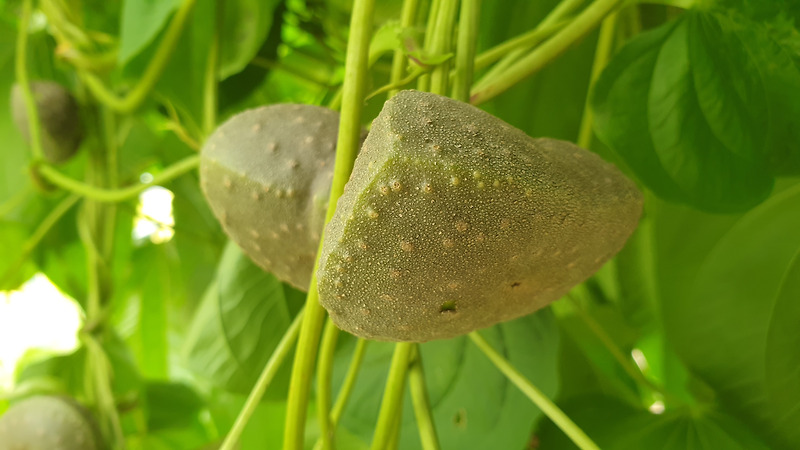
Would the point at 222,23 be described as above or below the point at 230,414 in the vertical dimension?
above

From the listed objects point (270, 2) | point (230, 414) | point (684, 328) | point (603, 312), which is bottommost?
point (230, 414)

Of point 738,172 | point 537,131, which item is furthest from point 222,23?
point 738,172

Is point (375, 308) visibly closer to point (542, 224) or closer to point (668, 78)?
point (542, 224)

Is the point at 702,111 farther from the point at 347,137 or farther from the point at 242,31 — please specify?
the point at 242,31

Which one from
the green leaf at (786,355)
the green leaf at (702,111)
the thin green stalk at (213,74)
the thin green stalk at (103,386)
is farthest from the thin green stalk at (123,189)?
the green leaf at (786,355)

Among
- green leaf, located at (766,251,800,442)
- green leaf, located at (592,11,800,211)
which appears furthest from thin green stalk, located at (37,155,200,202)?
green leaf, located at (766,251,800,442)
